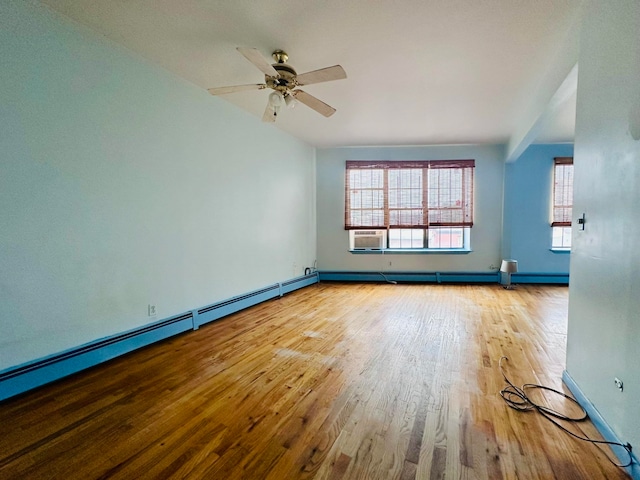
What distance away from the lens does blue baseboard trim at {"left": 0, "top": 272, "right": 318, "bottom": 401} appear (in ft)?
6.67

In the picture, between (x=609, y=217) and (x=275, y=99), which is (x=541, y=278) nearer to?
(x=609, y=217)

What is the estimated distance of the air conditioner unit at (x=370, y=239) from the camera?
6.55 meters

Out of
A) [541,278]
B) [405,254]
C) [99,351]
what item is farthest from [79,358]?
[541,278]

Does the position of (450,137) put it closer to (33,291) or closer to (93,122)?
(93,122)

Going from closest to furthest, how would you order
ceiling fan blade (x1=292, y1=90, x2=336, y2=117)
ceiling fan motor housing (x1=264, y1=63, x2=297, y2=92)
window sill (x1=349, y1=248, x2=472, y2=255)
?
1. ceiling fan motor housing (x1=264, y1=63, x2=297, y2=92)
2. ceiling fan blade (x1=292, y1=90, x2=336, y2=117)
3. window sill (x1=349, y1=248, x2=472, y2=255)

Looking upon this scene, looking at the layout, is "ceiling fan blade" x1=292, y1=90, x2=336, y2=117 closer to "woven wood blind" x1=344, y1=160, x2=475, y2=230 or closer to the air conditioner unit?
"woven wood blind" x1=344, y1=160, x2=475, y2=230

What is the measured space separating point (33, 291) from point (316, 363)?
2.18m

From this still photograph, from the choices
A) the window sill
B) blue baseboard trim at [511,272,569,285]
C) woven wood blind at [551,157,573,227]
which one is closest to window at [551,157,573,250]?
woven wood blind at [551,157,573,227]

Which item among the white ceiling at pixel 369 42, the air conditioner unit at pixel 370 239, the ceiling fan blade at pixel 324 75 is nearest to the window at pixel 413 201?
the air conditioner unit at pixel 370 239

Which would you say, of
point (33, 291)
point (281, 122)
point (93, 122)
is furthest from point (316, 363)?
point (281, 122)

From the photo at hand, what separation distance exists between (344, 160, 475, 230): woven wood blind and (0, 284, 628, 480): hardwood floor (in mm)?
3356

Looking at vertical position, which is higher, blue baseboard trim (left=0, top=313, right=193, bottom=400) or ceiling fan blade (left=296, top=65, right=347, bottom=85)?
ceiling fan blade (left=296, top=65, right=347, bottom=85)

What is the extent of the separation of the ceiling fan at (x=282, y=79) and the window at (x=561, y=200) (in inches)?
221

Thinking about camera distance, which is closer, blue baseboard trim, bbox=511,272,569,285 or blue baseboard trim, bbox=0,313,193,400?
blue baseboard trim, bbox=0,313,193,400
